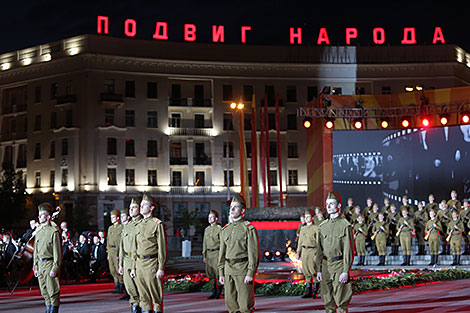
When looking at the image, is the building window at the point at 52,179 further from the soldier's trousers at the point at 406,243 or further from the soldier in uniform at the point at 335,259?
the soldier in uniform at the point at 335,259

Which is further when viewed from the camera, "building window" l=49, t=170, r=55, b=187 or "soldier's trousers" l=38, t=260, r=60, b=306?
"building window" l=49, t=170, r=55, b=187

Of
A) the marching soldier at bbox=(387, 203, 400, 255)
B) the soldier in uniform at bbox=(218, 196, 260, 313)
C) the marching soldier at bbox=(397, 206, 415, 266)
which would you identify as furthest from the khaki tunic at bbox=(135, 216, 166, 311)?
the marching soldier at bbox=(387, 203, 400, 255)

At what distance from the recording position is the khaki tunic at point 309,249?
16.3 m

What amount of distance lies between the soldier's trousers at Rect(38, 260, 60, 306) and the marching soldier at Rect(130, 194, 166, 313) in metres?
1.89

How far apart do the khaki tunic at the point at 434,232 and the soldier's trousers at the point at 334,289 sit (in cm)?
1465

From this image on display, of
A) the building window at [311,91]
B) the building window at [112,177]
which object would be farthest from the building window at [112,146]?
the building window at [311,91]

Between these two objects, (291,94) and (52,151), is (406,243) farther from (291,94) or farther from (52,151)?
(52,151)

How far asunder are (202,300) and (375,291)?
431 centimetres

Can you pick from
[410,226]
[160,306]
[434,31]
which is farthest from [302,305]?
[434,31]

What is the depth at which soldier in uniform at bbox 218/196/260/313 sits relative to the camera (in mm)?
10531

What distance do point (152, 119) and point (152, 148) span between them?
274 cm

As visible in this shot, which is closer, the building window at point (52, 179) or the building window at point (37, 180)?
the building window at point (52, 179)

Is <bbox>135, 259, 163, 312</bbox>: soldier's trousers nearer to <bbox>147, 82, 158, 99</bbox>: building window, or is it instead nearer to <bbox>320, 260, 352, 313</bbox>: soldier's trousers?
<bbox>320, 260, 352, 313</bbox>: soldier's trousers

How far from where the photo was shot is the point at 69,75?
210 feet
